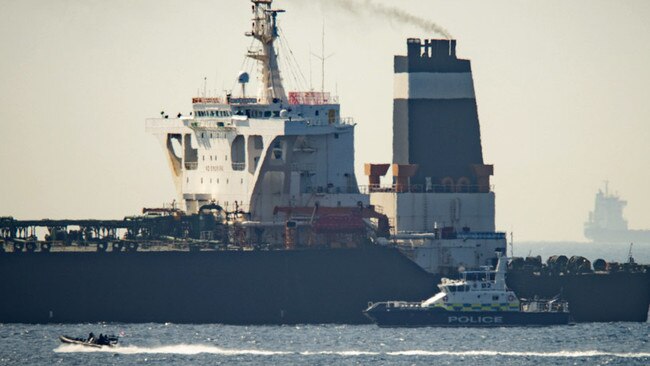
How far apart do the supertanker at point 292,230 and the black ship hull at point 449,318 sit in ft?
8.76

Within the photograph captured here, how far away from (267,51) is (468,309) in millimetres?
19628

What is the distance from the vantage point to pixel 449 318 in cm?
9525

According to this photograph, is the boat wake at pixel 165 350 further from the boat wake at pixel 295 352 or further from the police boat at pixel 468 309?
the police boat at pixel 468 309

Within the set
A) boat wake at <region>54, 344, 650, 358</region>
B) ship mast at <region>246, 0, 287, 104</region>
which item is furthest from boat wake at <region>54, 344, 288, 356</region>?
ship mast at <region>246, 0, 287, 104</region>

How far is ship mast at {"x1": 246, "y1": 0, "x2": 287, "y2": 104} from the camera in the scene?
10288cm

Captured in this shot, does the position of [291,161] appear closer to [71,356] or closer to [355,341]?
[355,341]

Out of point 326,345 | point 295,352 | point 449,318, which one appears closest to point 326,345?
point 326,345

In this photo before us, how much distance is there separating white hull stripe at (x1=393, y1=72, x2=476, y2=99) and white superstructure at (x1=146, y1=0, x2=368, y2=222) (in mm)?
4958

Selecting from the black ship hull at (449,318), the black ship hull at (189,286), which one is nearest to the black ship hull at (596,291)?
the black ship hull at (449,318)

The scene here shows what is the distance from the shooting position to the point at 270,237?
332ft

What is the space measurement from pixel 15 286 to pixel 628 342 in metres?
32.9

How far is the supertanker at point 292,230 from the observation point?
9662cm

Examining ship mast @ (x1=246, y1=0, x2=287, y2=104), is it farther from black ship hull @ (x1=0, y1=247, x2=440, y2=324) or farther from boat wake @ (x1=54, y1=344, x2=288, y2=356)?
boat wake @ (x1=54, y1=344, x2=288, y2=356)

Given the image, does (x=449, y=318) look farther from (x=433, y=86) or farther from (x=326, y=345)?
(x=433, y=86)
